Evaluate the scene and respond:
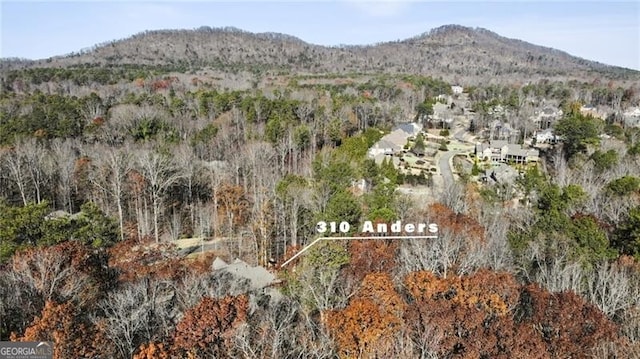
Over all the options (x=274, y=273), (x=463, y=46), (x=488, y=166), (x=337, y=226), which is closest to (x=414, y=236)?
(x=337, y=226)

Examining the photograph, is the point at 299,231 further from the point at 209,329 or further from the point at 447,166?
the point at 447,166

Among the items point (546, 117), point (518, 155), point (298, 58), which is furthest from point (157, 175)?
point (298, 58)

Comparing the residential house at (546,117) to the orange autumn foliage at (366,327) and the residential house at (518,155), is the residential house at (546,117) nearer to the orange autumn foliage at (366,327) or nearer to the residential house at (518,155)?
the residential house at (518,155)

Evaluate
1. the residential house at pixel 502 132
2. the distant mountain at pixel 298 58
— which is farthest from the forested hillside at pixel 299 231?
the distant mountain at pixel 298 58

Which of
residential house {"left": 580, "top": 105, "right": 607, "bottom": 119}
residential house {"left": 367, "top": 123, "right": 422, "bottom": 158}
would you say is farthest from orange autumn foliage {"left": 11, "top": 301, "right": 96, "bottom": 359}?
residential house {"left": 580, "top": 105, "right": 607, "bottom": 119}

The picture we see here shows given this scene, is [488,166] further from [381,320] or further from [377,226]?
[381,320]
